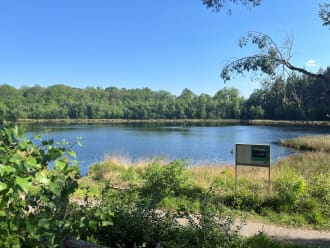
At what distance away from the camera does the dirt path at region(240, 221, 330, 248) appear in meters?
5.63

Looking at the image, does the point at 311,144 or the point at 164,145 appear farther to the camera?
the point at 164,145

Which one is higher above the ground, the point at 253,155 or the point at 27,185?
the point at 27,185

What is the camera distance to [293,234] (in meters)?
6.08

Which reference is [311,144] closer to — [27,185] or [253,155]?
[253,155]

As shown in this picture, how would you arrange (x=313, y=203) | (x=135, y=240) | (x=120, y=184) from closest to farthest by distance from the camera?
(x=135, y=240)
(x=313, y=203)
(x=120, y=184)

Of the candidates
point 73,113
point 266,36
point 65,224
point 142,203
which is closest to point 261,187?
point 266,36

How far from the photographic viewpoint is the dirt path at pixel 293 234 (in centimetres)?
563

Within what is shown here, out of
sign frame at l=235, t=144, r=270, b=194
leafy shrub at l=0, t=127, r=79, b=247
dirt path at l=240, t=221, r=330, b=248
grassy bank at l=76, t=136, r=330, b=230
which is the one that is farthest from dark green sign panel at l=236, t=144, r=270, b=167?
leafy shrub at l=0, t=127, r=79, b=247

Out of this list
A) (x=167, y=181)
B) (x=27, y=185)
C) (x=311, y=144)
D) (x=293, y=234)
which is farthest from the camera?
(x=311, y=144)

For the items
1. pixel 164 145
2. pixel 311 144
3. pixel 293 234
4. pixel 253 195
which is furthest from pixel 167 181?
pixel 311 144

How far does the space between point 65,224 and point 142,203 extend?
9.11 ft

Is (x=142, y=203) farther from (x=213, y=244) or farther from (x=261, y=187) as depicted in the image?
(x=261, y=187)

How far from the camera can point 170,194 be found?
27.2 ft

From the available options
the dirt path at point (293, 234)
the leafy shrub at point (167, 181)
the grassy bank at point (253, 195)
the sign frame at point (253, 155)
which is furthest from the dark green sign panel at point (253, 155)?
the dirt path at point (293, 234)
